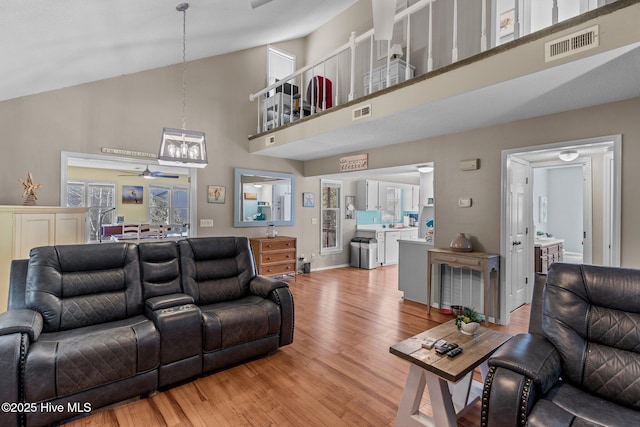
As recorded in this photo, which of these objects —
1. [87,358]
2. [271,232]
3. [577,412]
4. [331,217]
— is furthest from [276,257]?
[577,412]

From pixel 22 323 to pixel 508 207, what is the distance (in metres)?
4.54

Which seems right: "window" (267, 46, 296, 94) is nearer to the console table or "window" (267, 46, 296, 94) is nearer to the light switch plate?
the light switch plate

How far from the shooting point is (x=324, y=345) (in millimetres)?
3016

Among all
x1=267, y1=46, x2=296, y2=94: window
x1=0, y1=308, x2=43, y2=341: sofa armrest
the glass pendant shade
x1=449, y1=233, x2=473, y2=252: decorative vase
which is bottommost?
x1=0, y1=308, x2=43, y2=341: sofa armrest

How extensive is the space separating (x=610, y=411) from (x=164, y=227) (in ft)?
18.2

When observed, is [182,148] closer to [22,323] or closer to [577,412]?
[22,323]

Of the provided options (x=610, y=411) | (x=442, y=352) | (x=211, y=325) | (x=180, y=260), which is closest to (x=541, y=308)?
(x=610, y=411)

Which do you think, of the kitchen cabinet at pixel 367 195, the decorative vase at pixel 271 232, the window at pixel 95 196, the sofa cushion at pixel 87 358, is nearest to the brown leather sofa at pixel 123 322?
the sofa cushion at pixel 87 358

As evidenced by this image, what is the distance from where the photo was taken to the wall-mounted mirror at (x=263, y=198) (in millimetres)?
5547

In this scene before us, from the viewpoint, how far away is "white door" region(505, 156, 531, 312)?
145 inches

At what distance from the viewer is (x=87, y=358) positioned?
191 cm

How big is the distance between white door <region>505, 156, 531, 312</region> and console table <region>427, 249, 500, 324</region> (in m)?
0.21

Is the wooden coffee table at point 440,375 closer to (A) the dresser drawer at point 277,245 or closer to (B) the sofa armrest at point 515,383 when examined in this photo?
(B) the sofa armrest at point 515,383

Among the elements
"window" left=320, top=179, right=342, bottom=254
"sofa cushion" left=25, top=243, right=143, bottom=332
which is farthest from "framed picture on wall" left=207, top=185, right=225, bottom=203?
"sofa cushion" left=25, top=243, right=143, bottom=332
